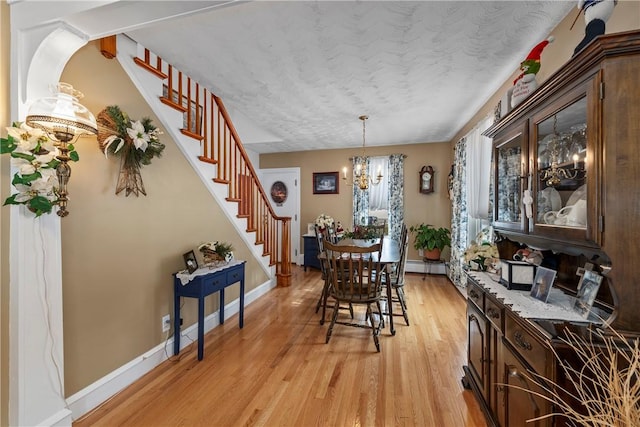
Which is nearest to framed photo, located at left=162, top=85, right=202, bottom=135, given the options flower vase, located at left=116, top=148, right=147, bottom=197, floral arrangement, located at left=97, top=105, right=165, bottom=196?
floral arrangement, located at left=97, top=105, right=165, bottom=196

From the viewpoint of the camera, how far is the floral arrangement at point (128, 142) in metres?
1.85

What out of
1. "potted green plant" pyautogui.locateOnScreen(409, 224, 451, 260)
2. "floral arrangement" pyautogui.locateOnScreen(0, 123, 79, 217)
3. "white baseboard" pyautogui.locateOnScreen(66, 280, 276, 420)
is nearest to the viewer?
"floral arrangement" pyautogui.locateOnScreen(0, 123, 79, 217)

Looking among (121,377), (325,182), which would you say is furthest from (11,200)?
(325,182)

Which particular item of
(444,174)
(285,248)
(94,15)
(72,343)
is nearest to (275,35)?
(94,15)

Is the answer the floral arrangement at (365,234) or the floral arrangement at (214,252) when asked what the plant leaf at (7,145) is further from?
the floral arrangement at (365,234)

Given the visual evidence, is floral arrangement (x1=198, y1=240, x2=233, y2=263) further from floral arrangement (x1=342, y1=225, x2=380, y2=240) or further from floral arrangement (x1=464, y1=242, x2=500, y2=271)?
floral arrangement (x1=464, y1=242, x2=500, y2=271)

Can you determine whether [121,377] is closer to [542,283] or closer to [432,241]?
[542,283]

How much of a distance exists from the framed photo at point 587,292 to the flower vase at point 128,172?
274cm

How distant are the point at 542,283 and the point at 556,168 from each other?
584 mm

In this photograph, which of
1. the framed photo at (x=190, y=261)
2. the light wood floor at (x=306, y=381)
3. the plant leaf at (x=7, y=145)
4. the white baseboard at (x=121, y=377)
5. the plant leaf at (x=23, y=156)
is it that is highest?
the plant leaf at (x=7, y=145)

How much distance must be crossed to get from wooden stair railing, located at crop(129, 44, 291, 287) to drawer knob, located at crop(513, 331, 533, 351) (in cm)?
288

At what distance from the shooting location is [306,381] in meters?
2.09

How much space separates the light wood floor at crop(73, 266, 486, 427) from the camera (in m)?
1.73

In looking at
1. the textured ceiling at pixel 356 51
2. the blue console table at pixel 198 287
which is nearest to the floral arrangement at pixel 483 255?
the textured ceiling at pixel 356 51
